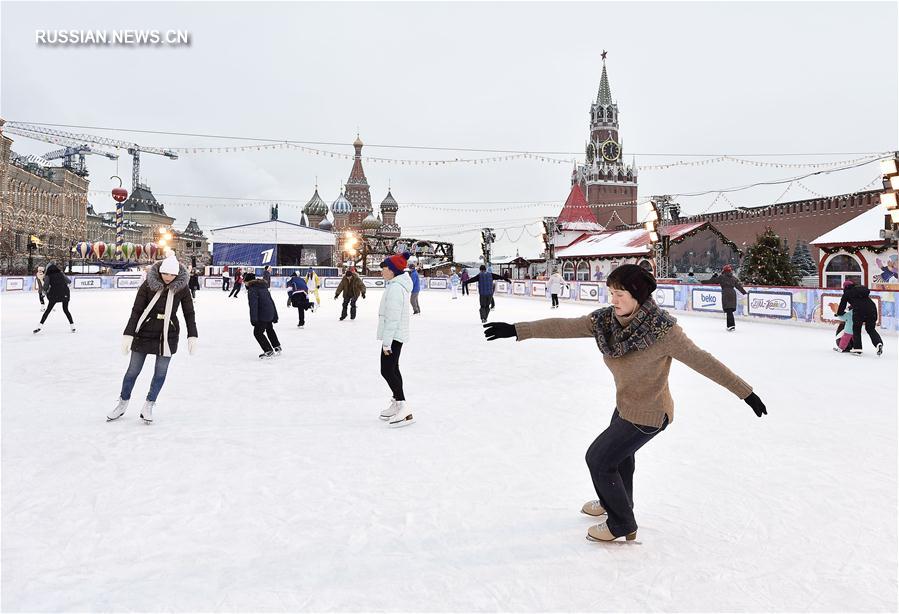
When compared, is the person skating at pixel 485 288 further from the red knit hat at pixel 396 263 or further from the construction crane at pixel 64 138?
the construction crane at pixel 64 138

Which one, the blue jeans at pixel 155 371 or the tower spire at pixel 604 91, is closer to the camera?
the blue jeans at pixel 155 371

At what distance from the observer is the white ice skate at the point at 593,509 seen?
2.95m

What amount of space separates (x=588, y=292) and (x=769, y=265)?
12.1 meters

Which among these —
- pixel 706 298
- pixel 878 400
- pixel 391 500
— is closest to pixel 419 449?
pixel 391 500

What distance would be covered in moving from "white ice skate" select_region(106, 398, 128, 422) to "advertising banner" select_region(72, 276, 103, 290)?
30.3m

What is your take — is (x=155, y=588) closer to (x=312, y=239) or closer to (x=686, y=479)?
(x=686, y=479)

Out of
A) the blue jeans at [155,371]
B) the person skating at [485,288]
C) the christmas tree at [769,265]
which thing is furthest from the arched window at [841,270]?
the blue jeans at [155,371]

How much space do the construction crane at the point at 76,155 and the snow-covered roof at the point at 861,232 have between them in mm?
77845

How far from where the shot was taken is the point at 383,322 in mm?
4695

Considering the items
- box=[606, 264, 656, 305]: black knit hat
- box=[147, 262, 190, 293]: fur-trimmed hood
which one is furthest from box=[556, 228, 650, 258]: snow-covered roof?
box=[606, 264, 656, 305]: black knit hat

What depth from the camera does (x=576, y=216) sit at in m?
44.8

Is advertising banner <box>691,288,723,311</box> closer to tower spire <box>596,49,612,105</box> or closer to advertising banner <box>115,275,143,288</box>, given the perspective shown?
advertising banner <box>115,275,143,288</box>

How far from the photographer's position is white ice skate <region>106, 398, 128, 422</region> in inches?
187

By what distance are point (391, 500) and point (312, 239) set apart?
46.0 meters
